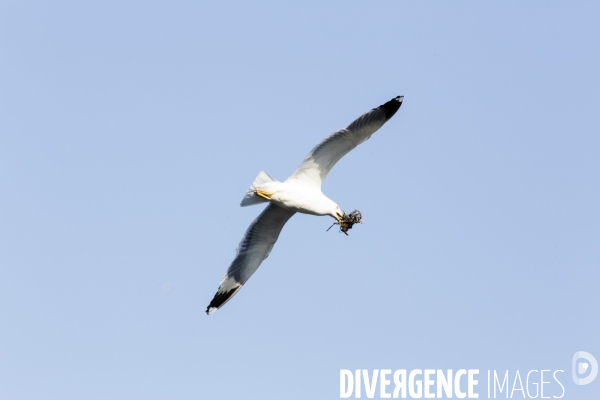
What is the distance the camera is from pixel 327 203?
16.2 m

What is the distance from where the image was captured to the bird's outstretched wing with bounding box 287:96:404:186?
1536 centimetres

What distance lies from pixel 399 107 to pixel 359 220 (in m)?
2.13

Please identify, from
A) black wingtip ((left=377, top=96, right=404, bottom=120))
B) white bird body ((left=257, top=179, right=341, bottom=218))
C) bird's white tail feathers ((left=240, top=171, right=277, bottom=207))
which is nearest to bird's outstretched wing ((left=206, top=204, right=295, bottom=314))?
white bird body ((left=257, top=179, right=341, bottom=218))

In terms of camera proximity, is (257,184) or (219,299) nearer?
(257,184)

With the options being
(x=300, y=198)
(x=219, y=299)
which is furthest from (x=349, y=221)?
(x=219, y=299)

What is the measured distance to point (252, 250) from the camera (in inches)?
682

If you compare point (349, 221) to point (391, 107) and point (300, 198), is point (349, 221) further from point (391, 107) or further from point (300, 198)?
point (391, 107)

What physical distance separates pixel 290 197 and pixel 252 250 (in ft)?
6.20

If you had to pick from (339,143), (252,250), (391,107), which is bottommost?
(252,250)

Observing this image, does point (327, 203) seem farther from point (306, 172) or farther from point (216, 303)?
point (216, 303)

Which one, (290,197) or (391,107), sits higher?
(391,107)

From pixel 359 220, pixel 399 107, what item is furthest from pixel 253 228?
pixel 399 107

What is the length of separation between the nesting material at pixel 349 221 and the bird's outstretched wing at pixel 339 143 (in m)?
0.81

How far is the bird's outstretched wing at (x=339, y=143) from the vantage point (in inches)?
605
